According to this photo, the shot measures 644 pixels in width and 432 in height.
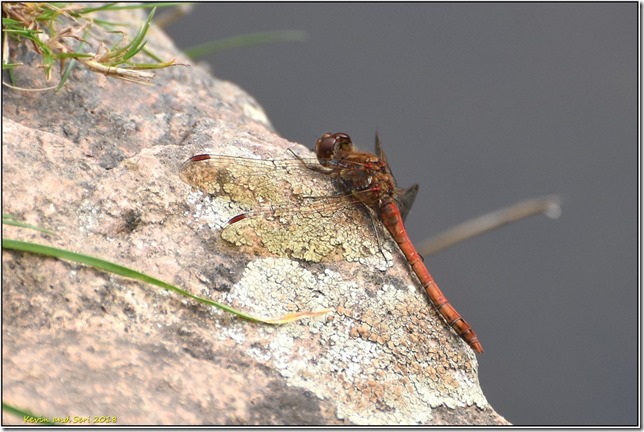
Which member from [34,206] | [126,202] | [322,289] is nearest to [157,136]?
[126,202]

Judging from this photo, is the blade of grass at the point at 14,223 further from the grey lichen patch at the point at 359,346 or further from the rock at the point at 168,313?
the grey lichen patch at the point at 359,346

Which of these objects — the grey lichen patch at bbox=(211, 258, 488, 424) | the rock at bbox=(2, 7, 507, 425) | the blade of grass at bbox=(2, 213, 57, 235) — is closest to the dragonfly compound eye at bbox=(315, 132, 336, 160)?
the rock at bbox=(2, 7, 507, 425)

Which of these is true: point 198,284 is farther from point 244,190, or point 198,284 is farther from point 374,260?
point 374,260

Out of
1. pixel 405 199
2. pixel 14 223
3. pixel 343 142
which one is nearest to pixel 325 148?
pixel 343 142

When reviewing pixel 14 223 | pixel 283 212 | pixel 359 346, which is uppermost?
pixel 283 212

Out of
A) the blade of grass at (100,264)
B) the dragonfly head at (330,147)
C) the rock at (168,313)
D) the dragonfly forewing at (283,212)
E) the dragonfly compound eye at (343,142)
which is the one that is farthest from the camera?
the dragonfly compound eye at (343,142)

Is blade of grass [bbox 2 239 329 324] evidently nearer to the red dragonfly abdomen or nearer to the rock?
the rock

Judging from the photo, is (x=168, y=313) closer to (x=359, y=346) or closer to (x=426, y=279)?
(x=359, y=346)

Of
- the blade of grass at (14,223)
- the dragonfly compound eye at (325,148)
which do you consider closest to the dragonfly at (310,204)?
the dragonfly compound eye at (325,148)
